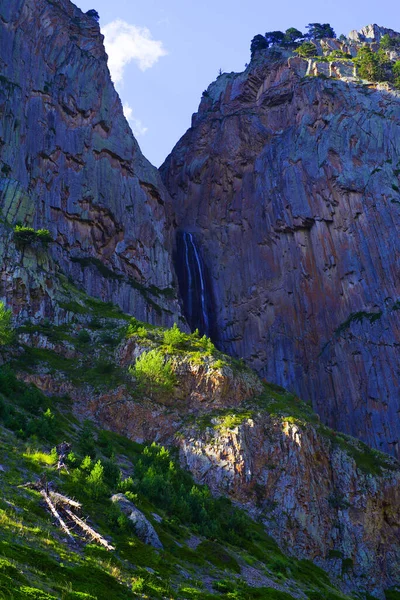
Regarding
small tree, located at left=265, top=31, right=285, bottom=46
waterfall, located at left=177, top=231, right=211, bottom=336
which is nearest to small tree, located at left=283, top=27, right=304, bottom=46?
small tree, located at left=265, top=31, right=285, bottom=46

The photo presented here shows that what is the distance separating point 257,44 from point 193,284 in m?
57.2

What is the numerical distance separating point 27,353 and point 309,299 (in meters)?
44.7

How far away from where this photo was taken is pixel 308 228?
89188 mm

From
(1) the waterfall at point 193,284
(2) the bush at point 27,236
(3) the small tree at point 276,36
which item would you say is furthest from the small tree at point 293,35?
(2) the bush at point 27,236

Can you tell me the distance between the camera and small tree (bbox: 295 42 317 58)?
114606 millimetres

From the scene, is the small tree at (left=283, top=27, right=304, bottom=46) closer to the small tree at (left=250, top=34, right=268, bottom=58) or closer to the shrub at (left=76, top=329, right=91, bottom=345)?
the small tree at (left=250, top=34, right=268, bottom=58)

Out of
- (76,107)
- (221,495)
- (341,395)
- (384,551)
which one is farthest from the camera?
(76,107)

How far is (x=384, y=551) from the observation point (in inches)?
1908

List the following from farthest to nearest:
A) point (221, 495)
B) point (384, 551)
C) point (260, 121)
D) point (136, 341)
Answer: point (260, 121) → point (136, 341) → point (384, 551) → point (221, 495)

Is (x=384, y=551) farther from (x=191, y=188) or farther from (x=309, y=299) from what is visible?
(x=191, y=188)

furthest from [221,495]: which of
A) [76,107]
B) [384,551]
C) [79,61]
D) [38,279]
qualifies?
[79,61]

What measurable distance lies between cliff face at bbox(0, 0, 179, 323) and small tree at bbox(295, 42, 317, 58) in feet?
127

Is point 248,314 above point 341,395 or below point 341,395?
above

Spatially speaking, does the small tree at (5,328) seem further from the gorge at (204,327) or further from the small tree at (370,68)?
the small tree at (370,68)
